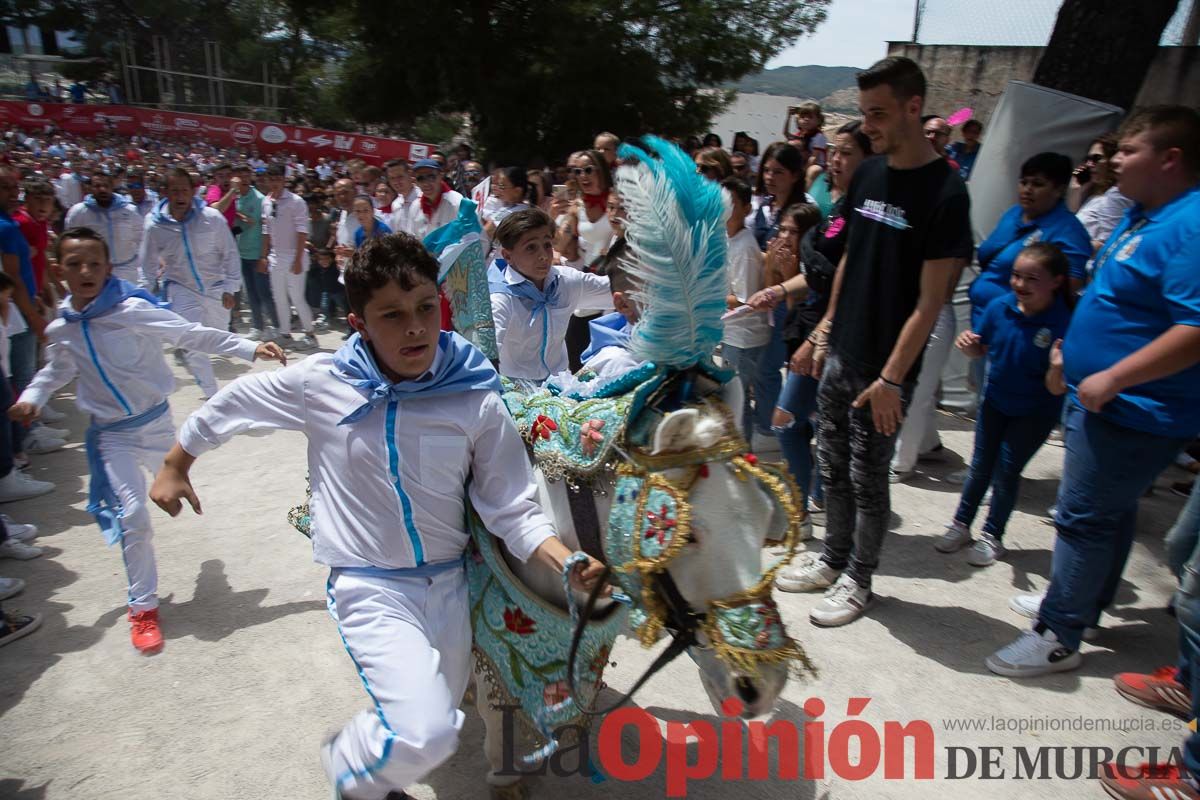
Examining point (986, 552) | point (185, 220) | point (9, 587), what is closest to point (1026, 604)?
point (986, 552)

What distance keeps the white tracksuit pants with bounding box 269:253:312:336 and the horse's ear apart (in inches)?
315

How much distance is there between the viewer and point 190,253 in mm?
6250

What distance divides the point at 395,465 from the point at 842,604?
8.31ft

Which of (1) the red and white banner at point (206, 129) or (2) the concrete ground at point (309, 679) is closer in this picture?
(2) the concrete ground at point (309, 679)

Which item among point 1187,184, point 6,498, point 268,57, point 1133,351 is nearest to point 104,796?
point 6,498

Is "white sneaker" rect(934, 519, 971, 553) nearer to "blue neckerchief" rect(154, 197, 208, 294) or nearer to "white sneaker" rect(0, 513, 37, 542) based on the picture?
"white sneaker" rect(0, 513, 37, 542)

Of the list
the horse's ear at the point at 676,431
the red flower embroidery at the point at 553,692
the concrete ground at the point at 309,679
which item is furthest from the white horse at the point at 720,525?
the concrete ground at the point at 309,679

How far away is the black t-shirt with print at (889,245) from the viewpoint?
123 inches

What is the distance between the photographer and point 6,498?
5.00 metres

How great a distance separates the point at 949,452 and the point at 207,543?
5394mm

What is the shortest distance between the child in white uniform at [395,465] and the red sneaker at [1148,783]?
2.27 metres

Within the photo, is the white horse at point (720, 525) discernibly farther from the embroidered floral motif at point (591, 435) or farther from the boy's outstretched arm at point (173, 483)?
the boy's outstretched arm at point (173, 483)

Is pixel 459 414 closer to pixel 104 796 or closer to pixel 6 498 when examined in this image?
pixel 104 796

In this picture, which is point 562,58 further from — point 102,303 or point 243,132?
point 102,303
